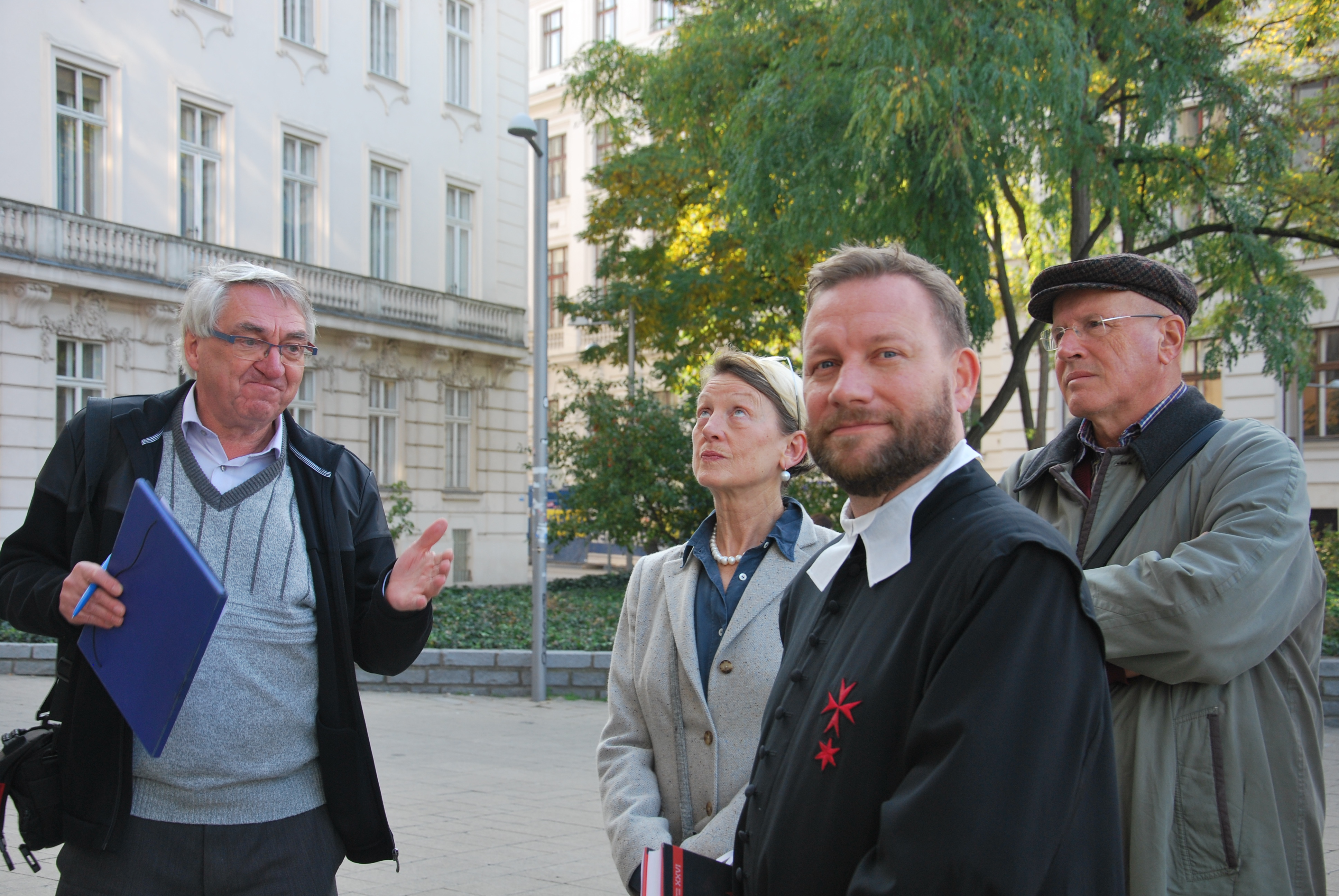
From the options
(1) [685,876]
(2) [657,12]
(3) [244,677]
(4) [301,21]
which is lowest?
(1) [685,876]

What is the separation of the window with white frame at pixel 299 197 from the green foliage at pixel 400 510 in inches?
205

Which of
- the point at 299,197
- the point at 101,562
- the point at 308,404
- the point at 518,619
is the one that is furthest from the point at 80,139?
the point at 101,562

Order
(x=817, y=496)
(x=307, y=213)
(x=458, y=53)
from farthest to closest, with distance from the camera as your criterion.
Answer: (x=458, y=53) → (x=307, y=213) → (x=817, y=496)

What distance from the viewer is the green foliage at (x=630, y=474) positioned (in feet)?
58.3

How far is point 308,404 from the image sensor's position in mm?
24219

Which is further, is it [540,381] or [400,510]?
[400,510]

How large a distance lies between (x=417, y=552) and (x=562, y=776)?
5287mm

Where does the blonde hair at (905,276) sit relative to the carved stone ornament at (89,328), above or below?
below

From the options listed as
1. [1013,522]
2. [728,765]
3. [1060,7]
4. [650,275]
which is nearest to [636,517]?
[650,275]

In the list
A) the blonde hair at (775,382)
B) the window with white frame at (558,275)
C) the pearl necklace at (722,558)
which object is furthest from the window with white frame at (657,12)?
the pearl necklace at (722,558)

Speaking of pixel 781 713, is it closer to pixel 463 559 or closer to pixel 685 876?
pixel 685 876

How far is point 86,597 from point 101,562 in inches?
12.1

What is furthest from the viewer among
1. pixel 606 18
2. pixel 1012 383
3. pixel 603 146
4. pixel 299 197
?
pixel 606 18

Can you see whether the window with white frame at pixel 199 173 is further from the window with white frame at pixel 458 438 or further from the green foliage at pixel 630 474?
the green foliage at pixel 630 474
